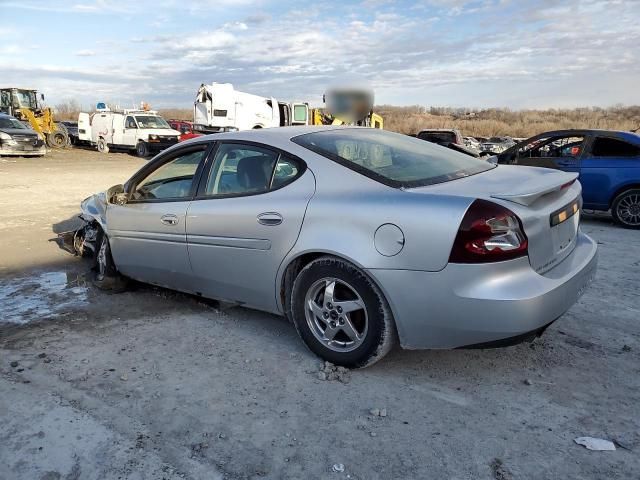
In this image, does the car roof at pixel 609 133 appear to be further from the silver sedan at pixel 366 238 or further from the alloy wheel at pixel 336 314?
the alloy wheel at pixel 336 314

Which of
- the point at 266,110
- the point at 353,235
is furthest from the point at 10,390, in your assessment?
the point at 266,110

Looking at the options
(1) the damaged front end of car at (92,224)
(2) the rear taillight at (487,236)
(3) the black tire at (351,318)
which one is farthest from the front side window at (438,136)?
(2) the rear taillight at (487,236)

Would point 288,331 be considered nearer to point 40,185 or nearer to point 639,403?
point 639,403

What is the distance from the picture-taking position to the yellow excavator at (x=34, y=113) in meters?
27.5

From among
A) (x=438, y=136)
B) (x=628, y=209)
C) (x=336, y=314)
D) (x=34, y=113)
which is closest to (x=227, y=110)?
(x=34, y=113)

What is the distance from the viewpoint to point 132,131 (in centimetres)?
2411

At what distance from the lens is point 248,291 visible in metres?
3.87

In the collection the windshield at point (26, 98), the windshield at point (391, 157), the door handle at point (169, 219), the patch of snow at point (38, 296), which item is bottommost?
the patch of snow at point (38, 296)

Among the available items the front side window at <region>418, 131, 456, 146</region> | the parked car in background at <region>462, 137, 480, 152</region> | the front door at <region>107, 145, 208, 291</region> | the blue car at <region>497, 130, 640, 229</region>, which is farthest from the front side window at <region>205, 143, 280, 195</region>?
the parked car in background at <region>462, 137, 480, 152</region>

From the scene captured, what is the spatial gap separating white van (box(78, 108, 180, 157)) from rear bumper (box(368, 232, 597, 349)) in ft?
70.3

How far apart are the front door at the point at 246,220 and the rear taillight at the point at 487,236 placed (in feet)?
3.47

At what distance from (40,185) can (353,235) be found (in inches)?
490

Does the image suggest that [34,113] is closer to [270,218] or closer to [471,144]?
[471,144]

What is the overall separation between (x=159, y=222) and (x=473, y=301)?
8.71ft
